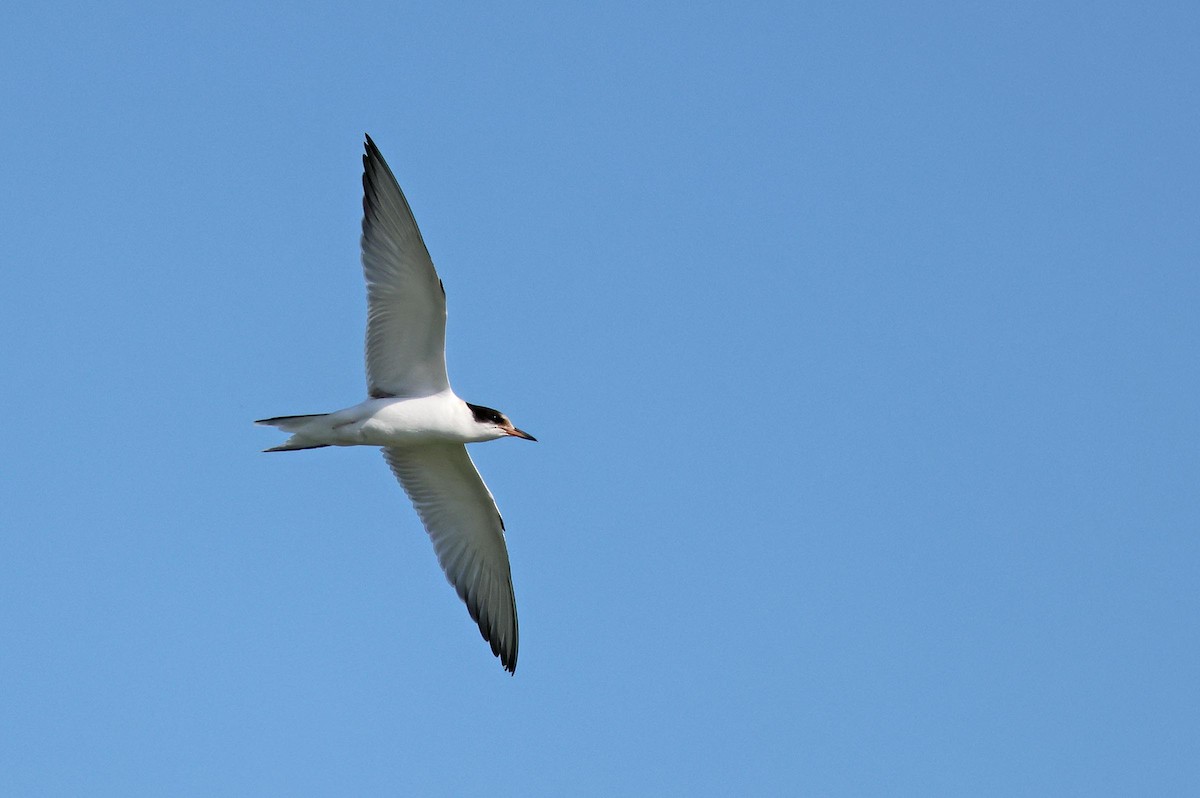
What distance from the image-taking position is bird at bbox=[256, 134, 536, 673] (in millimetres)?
14328

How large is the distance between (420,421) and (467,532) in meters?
2.20

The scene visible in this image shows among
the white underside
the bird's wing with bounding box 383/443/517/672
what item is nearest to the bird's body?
the white underside

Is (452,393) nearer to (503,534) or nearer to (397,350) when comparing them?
(397,350)

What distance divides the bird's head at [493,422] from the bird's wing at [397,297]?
1.31 ft

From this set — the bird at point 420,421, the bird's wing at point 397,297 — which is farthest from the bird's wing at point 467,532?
the bird's wing at point 397,297

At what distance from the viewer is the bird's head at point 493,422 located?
49.8ft

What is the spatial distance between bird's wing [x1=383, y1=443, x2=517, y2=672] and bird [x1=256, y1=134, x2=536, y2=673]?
0.04 feet

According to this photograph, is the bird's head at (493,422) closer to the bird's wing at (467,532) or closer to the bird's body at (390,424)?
the bird's body at (390,424)

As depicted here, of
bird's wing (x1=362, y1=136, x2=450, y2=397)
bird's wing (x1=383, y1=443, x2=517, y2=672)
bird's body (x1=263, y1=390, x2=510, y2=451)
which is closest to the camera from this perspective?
bird's wing (x1=362, y1=136, x2=450, y2=397)

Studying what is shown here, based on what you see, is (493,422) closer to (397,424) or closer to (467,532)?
(397,424)

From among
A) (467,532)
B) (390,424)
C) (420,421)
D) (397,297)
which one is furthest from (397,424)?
(467,532)

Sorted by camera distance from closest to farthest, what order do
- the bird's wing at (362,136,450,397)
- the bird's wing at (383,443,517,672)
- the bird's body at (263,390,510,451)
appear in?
the bird's wing at (362,136,450,397) → the bird's body at (263,390,510,451) → the bird's wing at (383,443,517,672)

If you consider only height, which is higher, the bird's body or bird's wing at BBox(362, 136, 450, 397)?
bird's wing at BBox(362, 136, 450, 397)

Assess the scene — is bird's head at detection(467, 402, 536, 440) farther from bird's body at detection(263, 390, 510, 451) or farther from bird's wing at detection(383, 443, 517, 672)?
bird's wing at detection(383, 443, 517, 672)
